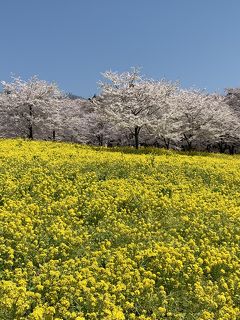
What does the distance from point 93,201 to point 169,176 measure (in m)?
6.91

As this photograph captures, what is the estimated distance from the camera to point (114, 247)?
10523 mm

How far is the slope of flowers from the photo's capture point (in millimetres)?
7328

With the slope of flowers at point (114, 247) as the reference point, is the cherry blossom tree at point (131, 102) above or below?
above

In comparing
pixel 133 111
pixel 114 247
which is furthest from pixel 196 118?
pixel 114 247

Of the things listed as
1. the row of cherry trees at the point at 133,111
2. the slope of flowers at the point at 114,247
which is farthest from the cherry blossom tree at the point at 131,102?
the slope of flowers at the point at 114,247

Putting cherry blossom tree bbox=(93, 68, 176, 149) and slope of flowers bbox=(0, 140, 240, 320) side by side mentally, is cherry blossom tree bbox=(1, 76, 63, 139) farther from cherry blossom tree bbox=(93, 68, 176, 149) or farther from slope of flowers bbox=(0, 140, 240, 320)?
slope of flowers bbox=(0, 140, 240, 320)

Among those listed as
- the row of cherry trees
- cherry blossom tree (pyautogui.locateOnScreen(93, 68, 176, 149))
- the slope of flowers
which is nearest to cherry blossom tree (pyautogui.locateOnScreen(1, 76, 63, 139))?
the row of cherry trees

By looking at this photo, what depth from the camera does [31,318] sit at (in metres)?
6.20

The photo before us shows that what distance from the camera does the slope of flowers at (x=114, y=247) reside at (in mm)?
7328

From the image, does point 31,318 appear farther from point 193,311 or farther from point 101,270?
point 193,311

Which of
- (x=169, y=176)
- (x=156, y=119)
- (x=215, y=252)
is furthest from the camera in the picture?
(x=156, y=119)

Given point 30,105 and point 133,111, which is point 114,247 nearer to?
point 133,111

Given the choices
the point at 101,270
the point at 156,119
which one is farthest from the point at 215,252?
the point at 156,119

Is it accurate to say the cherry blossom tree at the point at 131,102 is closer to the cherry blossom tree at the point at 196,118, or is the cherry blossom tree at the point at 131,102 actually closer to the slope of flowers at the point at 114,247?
the cherry blossom tree at the point at 196,118
